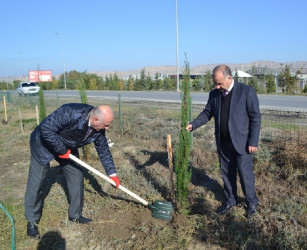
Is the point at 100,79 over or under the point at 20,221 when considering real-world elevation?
over

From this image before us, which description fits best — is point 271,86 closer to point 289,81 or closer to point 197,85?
point 289,81

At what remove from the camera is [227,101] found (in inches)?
145

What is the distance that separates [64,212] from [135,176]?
5.15ft

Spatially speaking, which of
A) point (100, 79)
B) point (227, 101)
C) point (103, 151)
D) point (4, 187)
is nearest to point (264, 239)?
point (227, 101)

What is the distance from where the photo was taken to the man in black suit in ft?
11.6

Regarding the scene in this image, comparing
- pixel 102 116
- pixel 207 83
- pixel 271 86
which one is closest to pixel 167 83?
pixel 207 83

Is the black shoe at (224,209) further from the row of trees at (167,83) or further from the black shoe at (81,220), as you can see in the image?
the row of trees at (167,83)

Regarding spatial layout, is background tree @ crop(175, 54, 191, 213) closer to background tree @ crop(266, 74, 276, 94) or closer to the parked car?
background tree @ crop(266, 74, 276, 94)

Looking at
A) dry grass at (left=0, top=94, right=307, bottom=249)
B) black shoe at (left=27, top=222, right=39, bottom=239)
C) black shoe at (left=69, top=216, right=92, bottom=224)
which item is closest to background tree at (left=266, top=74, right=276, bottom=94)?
dry grass at (left=0, top=94, right=307, bottom=249)

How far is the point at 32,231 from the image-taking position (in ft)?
12.3

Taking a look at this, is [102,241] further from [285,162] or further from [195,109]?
[195,109]

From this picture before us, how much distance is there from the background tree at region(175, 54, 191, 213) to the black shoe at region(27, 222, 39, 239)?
194 centimetres

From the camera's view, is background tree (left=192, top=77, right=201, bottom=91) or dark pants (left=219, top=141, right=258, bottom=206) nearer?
dark pants (left=219, top=141, right=258, bottom=206)

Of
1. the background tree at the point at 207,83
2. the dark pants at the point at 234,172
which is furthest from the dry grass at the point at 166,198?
the background tree at the point at 207,83
